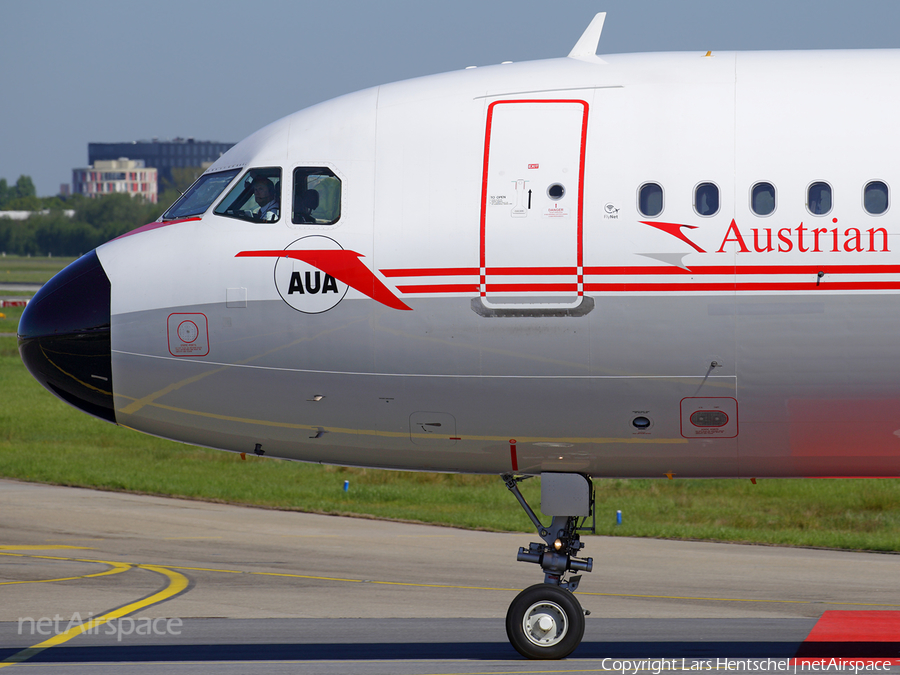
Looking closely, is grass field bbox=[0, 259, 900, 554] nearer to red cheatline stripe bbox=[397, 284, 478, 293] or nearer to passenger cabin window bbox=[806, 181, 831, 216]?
passenger cabin window bbox=[806, 181, 831, 216]

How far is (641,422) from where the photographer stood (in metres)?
10.9

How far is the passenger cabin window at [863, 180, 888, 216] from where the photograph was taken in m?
10.3

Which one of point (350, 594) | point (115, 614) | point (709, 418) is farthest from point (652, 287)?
point (115, 614)

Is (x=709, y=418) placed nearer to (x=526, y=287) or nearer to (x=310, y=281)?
(x=526, y=287)

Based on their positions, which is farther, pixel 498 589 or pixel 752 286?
pixel 498 589

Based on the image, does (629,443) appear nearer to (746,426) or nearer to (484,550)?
(746,426)

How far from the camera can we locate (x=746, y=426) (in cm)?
1077

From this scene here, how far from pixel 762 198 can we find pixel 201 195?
18.9ft

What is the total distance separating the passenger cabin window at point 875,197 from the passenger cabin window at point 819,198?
0.34 m

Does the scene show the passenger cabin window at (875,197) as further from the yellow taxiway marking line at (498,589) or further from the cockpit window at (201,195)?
the yellow taxiway marking line at (498,589)

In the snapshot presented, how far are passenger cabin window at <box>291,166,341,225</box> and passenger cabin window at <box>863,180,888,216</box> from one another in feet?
16.6

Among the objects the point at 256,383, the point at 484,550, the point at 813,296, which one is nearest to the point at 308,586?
the point at 484,550
